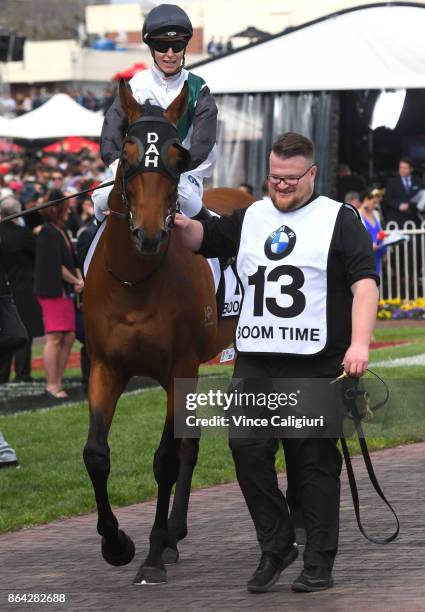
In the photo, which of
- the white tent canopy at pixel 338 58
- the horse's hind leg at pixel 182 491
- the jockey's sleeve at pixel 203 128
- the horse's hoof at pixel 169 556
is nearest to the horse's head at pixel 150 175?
the jockey's sleeve at pixel 203 128

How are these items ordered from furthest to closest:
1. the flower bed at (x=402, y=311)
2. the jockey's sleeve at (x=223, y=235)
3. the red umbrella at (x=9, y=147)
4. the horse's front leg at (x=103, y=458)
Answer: the red umbrella at (x=9, y=147), the flower bed at (x=402, y=311), the horse's front leg at (x=103, y=458), the jockey's sleeve at (x=223, y=235)

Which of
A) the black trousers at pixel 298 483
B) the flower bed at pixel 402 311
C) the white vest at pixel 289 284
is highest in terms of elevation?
the white vest at pixel 289 284

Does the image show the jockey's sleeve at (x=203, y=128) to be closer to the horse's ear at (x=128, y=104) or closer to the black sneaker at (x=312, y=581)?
the horse's ear at (x=128, y=104)

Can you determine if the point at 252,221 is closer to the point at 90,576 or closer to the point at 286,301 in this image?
the point at 286,301

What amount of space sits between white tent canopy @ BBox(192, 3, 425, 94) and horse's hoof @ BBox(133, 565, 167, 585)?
647 inches

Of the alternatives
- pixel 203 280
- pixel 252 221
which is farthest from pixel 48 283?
pixel 252 221

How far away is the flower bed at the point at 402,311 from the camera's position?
2172cm

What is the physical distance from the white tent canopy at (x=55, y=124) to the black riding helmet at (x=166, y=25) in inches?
895

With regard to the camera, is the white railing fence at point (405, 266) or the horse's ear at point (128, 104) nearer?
the horse's ear at point (128, 104)

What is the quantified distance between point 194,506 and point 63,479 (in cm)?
129

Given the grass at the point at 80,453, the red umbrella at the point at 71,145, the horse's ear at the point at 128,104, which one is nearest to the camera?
the horse's ear at the point at 128,104

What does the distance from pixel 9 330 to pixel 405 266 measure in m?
13.3

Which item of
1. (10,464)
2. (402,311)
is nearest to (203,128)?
(10,464)

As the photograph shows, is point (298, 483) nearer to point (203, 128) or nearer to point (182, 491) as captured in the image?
point (182, 491)
